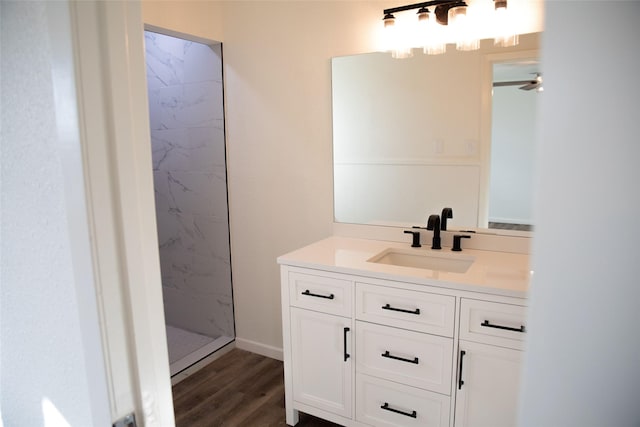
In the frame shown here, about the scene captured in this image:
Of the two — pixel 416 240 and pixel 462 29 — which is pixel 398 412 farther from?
pixel 462 29

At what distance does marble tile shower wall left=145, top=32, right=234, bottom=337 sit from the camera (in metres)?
2.93

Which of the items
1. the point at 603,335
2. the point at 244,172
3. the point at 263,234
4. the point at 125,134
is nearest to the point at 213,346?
the point at 263,234

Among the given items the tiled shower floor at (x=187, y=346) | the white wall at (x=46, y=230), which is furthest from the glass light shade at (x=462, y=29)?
the tiled shower floor at (x=187, y=346)

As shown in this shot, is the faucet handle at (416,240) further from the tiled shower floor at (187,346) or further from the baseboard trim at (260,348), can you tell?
the tiled shower floor at (187,346)

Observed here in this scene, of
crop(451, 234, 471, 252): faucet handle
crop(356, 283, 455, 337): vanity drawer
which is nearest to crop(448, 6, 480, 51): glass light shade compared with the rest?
crop(451, 234, 471, 252): faucet handle

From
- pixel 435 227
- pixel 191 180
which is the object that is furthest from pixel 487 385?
pixel 191 180

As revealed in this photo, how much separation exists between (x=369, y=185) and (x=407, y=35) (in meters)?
0.80

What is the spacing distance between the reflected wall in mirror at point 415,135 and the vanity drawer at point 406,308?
0.63 meters

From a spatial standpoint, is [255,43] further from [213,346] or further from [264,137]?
[213,346]

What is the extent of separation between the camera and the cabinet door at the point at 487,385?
1.66m

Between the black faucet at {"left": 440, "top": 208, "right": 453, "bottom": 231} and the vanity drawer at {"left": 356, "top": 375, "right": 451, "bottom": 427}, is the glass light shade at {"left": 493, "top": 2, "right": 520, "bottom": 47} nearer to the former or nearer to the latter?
the black faucet at {"left": 440, "top": 208, "right": 453, "bottom": 231}

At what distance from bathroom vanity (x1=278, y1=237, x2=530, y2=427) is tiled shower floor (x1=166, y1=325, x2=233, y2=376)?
3.06ft

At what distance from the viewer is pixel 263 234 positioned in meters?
2.85

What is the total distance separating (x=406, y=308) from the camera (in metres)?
1.83
